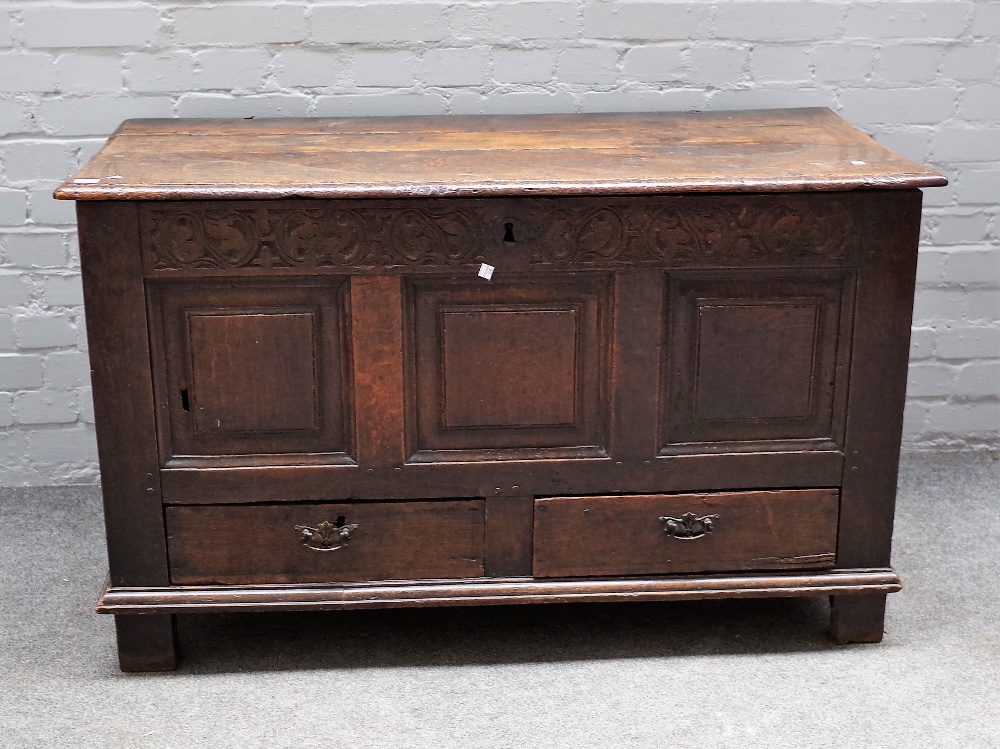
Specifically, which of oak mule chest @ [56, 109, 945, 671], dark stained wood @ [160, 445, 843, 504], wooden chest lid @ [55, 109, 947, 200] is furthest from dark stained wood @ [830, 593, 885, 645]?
wooden chest lid @ [55, 109, 947, 200]

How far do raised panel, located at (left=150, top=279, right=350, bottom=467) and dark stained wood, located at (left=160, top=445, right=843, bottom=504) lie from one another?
0.03 m

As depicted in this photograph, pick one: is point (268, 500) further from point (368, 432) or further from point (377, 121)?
point (377, 121)

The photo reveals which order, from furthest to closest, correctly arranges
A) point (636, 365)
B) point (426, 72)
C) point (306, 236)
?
point (426, 72) < point (636, 365) < point (306, 236)

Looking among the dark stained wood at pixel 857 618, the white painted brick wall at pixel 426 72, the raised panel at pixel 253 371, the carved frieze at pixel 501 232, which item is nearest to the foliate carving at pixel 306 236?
the carved frieze at pixel 501 232

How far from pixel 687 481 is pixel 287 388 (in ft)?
2.48

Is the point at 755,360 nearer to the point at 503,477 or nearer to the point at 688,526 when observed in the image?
the point at 688,526

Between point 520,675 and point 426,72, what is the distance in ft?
4.34

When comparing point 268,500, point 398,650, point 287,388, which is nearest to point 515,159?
point 287,388

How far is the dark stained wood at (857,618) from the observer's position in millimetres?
2514

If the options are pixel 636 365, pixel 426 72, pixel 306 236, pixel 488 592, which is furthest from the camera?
pixel 426 72

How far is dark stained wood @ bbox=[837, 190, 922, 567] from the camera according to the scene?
2293 millimetres

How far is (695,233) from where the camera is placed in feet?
7.45

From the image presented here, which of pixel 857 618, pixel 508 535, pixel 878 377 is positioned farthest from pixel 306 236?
pixel 857 618

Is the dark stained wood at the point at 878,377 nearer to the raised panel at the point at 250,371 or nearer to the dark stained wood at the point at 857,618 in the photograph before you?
the dark stained wood at the point at 857,618
